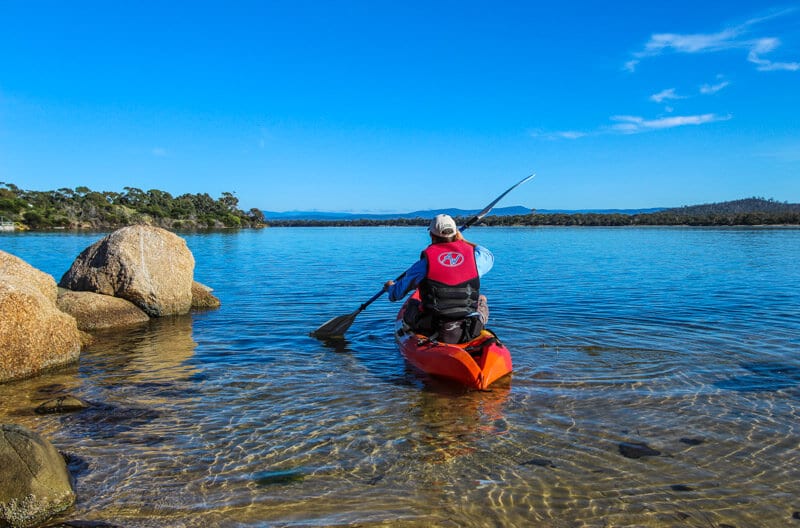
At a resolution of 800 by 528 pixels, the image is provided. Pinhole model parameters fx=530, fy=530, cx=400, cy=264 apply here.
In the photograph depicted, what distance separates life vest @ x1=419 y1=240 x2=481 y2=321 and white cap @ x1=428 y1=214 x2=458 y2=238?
0.66 feet

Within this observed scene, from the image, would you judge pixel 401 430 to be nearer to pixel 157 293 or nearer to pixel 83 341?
pixel 83 341

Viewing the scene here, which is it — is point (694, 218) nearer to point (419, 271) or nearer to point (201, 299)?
point (201, 299)

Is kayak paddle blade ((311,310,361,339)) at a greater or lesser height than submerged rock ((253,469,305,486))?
greater

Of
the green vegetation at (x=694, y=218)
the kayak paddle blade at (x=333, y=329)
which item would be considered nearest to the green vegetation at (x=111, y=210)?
the green vegetation at (x=694, y=218)

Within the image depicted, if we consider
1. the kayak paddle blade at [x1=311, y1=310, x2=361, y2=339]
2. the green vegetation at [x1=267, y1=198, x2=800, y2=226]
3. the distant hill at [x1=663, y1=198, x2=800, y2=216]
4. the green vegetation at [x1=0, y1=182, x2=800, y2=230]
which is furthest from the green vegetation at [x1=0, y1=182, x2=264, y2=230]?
the distant hill at [x1=663, y1=198, x2=800, y2=216]

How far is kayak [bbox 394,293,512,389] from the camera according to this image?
335 inches

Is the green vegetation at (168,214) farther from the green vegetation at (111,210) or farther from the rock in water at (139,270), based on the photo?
the rock in water at (139,270)

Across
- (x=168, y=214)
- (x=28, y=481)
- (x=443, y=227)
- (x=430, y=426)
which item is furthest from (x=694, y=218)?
(x=28, y=481)

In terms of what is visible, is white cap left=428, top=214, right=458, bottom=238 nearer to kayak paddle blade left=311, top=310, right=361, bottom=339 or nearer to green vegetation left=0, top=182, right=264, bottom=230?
kayak paddle blade left=311, top=310, right=361, bottom=339

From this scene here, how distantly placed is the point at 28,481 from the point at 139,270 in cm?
1064

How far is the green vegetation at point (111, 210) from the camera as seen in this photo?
7425 cm

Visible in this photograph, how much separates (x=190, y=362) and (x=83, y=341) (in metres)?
3.08

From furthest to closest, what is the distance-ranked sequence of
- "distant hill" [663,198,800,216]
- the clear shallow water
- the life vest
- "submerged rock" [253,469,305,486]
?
"distant hill" [663,198,800,216] → the life vest → "submerged rock" [253,469,305,486] → the clear shallow water

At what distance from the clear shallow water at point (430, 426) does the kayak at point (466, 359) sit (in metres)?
0.28
